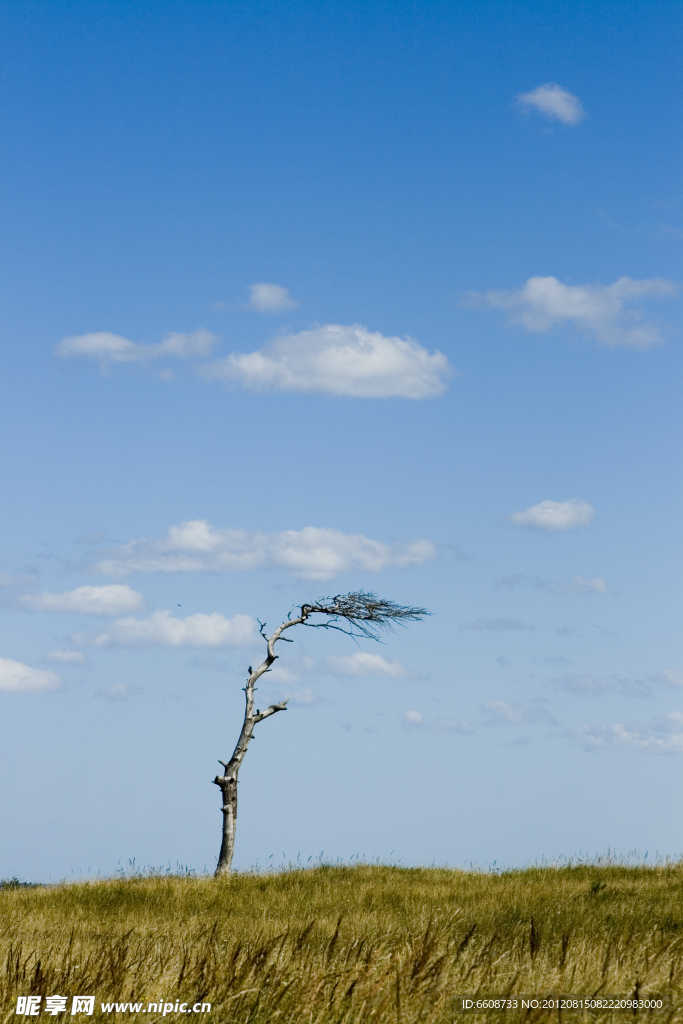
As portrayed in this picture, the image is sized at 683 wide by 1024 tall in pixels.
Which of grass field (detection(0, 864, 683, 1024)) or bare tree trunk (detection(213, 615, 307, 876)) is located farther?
bare tree trunk (detection(213, 615, 307, 876))

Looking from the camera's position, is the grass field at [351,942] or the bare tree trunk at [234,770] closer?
the grass field at [351,942]

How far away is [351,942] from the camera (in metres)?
6.52

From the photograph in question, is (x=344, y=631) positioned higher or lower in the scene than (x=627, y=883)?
higher

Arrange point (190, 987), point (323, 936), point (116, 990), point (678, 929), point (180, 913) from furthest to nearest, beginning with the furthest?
point (180, 913), point (678, 929), point (323, 936), point (190, 987), point (116, 990)

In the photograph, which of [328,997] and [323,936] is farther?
[323,936]

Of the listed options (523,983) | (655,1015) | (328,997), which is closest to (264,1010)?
(328,997)

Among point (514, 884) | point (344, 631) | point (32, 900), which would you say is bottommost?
point (32, 900)

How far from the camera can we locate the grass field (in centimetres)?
521

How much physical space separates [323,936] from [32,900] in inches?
306

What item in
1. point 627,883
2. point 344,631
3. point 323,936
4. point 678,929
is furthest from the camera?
point 344,631

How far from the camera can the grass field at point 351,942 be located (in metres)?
5.21

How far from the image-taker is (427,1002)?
17.4 feet

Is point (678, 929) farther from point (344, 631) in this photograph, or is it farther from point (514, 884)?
point (344, 631)

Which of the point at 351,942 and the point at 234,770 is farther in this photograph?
the point at 234,770
